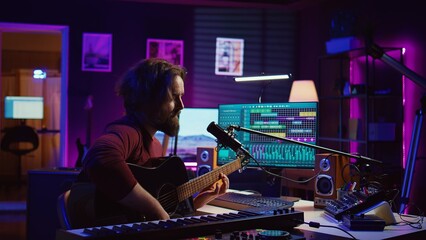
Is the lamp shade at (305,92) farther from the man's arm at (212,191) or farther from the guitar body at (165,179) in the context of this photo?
the guitar body at (165,179)

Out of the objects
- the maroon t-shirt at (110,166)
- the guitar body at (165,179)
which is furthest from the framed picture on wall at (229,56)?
the maroon t-shirt at (110,166)

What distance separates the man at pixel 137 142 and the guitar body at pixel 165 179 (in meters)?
0.05

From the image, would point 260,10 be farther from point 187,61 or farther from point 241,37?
point 187,61

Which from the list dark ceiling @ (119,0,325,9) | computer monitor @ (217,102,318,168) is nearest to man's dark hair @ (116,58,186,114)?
computer monitor @ (217,102,318,168)

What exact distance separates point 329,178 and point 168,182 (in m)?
0.83

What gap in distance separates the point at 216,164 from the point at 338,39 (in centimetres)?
258

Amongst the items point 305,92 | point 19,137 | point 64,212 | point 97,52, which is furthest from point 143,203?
point 19,137

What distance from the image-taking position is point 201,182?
2490mm

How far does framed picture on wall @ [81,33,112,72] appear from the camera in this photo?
590cm

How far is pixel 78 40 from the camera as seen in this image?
19.4 feet

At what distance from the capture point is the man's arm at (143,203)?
6.81 feet

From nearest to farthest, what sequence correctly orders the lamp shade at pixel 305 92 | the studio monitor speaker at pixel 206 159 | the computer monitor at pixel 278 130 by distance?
1. the computer monitor at pixel 278 130
2. the studio monitor speaker at pixel 206 159
3. the lamp shade at pixel 305 92

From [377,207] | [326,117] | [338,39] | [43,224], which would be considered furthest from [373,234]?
[326,117]

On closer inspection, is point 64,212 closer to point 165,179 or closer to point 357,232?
point 165,179
